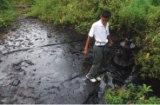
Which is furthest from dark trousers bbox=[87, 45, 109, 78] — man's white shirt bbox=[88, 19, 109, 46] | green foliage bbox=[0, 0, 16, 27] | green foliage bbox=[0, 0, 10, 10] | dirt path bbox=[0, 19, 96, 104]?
green foliage bbox=[0, 0, 10, 10]

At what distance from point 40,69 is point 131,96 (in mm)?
2945

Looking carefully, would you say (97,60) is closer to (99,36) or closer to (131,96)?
(99,36)

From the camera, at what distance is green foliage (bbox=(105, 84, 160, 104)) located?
26.4 feet

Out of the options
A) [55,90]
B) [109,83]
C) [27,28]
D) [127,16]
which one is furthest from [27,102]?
[27,28]

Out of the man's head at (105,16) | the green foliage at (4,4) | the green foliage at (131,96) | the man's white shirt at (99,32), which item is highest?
the man's head at (105,16)

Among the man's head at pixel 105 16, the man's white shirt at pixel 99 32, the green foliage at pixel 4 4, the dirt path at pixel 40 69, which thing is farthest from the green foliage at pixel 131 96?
the green foliage at pixel 4 4

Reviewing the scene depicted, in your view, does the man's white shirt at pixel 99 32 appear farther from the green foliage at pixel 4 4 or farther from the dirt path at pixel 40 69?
the green foliage at pixel 4 4

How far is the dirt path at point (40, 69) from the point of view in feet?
28.1

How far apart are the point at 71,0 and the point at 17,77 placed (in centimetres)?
526

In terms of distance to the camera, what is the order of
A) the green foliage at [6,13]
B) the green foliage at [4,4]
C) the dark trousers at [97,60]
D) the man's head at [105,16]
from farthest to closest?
the green foliage at [4,4], the green foliage at [6,13], the dark trousers at [97,60], the man's head at [105,16]

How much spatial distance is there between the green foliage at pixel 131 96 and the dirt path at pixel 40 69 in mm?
651

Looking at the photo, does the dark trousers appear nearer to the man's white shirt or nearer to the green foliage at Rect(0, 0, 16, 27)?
the man's white shirt

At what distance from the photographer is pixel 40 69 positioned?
995 cm

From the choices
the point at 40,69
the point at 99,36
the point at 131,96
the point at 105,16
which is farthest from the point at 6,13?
the point at 131,96
